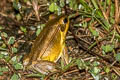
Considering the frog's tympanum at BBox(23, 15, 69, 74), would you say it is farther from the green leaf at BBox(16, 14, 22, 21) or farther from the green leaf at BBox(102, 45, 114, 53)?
the green leaf at BBox(16, 14, 22, 21)

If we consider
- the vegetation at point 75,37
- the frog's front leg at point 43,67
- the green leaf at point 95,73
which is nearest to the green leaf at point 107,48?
the vegetation at point 75,37

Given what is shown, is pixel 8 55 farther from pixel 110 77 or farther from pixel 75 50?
pixel 110 77

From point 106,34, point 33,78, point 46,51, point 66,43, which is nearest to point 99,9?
point 106,34

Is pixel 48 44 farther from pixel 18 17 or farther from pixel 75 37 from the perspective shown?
pixel 18 17

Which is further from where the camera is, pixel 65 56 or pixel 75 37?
pixel 75 37

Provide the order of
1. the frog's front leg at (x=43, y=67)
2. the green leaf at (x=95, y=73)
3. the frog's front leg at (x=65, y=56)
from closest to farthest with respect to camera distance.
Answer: the green leaf at (x=95, y=73) → the frog's front leg at (x=43, y=67) → the frog's front leg at (x=65, y=56)

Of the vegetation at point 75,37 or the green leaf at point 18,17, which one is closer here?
the vegetation at point 75,37

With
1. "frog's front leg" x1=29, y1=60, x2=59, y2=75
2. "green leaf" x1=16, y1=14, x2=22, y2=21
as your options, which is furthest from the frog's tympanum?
"green leaf" x1=16, y1=14, x2=22, y2=21

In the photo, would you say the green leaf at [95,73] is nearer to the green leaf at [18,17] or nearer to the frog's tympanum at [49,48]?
the frog's tympanum at [49,48]

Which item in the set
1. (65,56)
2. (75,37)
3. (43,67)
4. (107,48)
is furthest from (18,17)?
(107,48)
